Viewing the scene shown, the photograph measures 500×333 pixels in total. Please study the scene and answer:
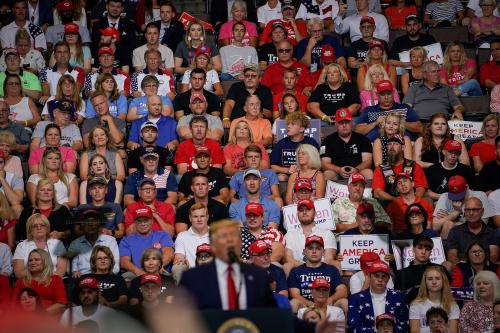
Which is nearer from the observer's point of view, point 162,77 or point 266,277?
point 266,277

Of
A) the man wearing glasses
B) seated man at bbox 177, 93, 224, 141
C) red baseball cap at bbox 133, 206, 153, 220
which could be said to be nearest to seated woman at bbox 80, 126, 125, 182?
seated man at bbox 177, 93, 224, 141

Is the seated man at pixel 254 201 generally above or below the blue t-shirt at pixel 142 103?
below

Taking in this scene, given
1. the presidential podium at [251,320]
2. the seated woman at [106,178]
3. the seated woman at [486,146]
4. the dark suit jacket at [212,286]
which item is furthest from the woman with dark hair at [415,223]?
the presidential podium at [251,320]

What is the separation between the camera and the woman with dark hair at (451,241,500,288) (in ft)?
38.8

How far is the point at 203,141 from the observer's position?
45.1ft

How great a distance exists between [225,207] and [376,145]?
6.63 feet

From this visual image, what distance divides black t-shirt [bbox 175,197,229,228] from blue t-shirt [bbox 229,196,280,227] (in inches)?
3.4

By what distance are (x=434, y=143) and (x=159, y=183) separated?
3.25 meters

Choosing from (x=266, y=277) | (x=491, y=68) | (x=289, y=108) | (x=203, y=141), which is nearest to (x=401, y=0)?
(x=491, y=68)

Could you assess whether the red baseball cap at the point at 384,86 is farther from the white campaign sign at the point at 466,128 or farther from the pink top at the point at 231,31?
the pink top at the point at 231,31

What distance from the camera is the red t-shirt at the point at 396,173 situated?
43.1ft

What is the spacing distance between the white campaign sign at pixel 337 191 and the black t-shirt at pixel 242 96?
6.48ft

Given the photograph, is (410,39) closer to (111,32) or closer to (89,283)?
(111,32)

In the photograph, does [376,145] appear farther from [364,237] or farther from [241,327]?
[241,327]
